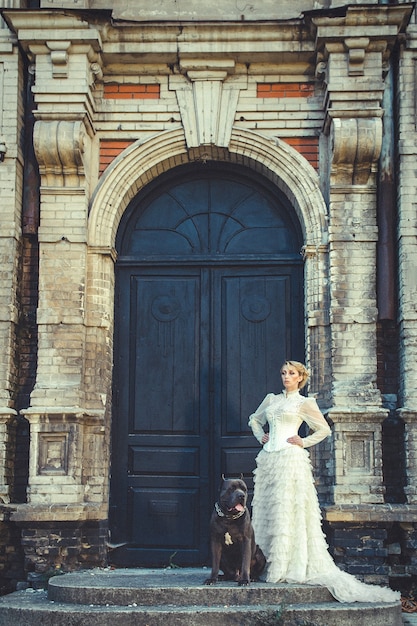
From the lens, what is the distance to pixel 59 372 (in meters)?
9.05

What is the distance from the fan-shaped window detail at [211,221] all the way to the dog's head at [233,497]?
3533 millimetres

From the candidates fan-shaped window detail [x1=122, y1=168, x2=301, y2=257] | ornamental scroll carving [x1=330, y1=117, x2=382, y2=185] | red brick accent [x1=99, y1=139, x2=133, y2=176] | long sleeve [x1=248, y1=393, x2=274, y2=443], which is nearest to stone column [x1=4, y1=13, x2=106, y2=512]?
red brick accent [x1=99, y1=139, x2=133, y2=176]

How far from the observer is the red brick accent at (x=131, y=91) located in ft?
32.1

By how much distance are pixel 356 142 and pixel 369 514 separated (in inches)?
140

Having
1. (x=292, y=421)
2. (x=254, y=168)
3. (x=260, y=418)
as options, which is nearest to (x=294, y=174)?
(x=254, y=168)

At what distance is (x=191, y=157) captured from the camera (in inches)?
388

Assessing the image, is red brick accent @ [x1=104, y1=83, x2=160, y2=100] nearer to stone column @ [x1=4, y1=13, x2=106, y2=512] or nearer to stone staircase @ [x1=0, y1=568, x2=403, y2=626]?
stone column @ [x1=4, y1=13, x2=106, y2=512]

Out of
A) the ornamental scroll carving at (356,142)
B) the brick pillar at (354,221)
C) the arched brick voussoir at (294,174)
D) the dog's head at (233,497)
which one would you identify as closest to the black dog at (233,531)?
the dog's head at (233,497)

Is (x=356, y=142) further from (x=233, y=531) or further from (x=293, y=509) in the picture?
(x=233, y=531)

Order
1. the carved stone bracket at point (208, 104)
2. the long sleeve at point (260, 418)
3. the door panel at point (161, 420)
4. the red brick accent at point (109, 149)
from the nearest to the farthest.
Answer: the long sleeve at point (260, 418) < the door panel at point (161, 420) < the carved stone bracket at point (208, 104) < the red brick accent at point (109, 149)

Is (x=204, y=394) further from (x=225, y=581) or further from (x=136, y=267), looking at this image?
(x=225, y=581)

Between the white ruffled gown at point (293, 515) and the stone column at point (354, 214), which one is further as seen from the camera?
the stone column at point (354, 214)

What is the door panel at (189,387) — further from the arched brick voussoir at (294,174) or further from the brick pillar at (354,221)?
the brick pillar at (354,221)

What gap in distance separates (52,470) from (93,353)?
122 centimetres
